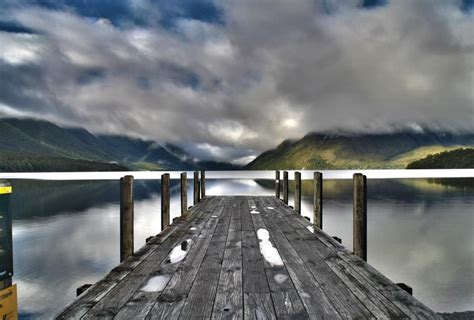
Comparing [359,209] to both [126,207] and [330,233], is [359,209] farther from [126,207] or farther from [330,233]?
[330,233]

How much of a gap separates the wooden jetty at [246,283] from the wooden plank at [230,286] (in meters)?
0.01

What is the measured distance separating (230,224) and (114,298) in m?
6.11

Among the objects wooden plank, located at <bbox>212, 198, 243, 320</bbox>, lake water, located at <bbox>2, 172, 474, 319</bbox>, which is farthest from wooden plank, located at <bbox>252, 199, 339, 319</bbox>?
lake water, located at <bbox>2, 172, 474, 319</bbox>

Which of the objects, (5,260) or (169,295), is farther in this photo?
(5,260)

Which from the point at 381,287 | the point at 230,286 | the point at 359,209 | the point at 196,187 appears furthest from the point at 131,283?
the point at 196,187

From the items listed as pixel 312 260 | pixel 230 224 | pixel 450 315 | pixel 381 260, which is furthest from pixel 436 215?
pixel 312 260

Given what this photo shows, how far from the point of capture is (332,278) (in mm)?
4875

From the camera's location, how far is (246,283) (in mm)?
4609

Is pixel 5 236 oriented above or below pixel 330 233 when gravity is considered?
above

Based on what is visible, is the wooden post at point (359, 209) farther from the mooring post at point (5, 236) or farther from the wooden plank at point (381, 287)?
the mooring post at point (5, 236)

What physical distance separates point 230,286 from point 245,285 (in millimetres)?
207

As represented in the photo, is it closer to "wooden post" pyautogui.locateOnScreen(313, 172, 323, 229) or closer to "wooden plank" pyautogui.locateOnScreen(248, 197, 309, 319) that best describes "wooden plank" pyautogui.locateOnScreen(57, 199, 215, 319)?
"wooden plank" pyautogui.locateOnScreen(248, 197, 309, 319)

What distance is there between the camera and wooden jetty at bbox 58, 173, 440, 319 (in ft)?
12.1

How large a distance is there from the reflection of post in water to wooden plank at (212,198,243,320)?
3.15 m
